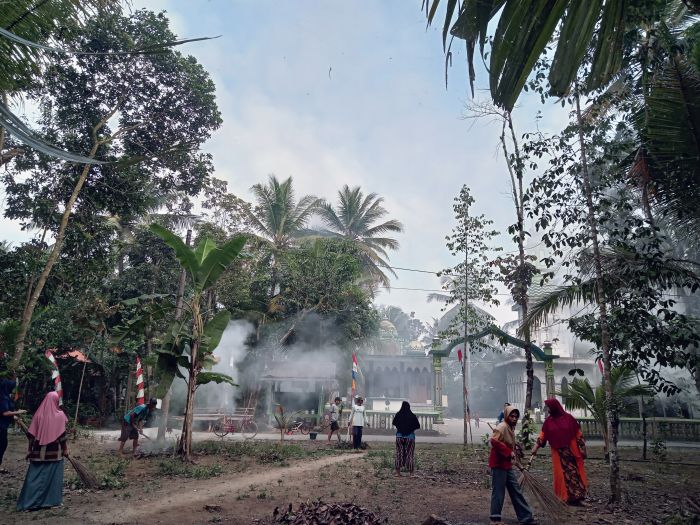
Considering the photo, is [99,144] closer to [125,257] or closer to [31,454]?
[31,454]

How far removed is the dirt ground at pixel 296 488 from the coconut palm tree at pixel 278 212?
1590cm

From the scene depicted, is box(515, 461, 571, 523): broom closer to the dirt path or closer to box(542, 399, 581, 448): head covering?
box(542, 399, 581, 448): head covering

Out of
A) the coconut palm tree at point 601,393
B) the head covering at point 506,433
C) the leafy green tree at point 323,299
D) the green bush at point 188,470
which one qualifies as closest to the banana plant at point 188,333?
the green bush at point 188,470

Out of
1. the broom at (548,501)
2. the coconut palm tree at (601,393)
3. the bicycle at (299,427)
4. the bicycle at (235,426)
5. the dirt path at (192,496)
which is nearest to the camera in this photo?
the broom at (548,501)

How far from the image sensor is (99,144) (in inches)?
525

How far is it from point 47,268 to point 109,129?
15.3 ft

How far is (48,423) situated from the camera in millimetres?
6695

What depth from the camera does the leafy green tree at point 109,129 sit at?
12.8 m

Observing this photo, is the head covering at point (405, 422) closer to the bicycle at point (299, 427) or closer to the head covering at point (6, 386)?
the head covering at point (6, 386)

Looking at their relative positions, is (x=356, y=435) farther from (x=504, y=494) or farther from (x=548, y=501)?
(x=548, y=501)

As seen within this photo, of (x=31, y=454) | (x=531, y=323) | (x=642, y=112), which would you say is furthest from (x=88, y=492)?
(x=642, y=112)

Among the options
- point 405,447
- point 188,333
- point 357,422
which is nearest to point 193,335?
point 188,333

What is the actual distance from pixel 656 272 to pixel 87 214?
43.9 ft

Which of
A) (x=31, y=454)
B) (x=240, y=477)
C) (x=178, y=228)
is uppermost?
(x=178, y=228)
